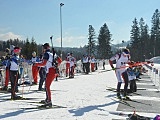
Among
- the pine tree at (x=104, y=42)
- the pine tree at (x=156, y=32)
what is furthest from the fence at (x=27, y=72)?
the pine tree at (x=156, y=32)

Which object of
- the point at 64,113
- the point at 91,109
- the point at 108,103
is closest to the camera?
the point at 64,113

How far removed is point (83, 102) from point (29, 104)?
6.96 feet

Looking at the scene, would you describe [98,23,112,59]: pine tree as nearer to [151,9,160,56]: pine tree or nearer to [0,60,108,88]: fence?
[151,9,160,56]: pine tree

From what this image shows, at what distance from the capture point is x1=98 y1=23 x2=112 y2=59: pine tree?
103 metres

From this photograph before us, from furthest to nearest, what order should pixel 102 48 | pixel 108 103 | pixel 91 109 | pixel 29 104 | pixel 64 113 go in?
pixel 102 48 → pixel 108 103 → pixel 29 104 → pixel 91 109 → pixel 64 113

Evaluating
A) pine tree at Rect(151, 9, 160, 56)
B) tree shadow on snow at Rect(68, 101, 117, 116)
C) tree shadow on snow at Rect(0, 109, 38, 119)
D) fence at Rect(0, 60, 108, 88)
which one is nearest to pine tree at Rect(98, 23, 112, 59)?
pine tree at Rect(151, 9, 160, 56)

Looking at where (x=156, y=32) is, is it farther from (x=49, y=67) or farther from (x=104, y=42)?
(x=49, y=67)

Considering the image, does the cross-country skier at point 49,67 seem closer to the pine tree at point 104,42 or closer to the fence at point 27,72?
the fence at point 27,72

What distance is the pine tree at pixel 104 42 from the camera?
102938 millimetres

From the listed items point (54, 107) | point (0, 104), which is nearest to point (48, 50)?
point (54, 107)

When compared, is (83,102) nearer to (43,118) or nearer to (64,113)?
(64,113)

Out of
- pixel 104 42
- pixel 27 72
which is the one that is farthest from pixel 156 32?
pixel 27 72

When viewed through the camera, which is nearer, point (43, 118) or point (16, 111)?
point (43, 118)

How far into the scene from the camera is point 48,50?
9.64 m
